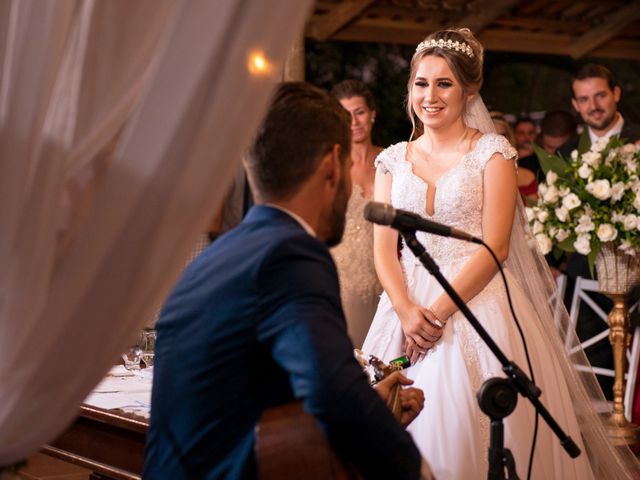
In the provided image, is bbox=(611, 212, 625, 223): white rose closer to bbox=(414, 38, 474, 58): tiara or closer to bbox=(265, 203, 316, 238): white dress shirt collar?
bbox=(414, 38, 474, 58): tiara

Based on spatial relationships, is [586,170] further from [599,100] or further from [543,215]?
[599,100]

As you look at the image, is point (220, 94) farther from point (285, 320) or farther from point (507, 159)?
point (507, 159)

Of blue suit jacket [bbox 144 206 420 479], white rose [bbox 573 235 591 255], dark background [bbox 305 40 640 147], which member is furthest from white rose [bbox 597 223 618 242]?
dark background [bbox 305 40 640 147]

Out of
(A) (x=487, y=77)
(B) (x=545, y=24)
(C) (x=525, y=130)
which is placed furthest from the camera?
(A) (x=487, y=77)

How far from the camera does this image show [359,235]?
18.2 feet

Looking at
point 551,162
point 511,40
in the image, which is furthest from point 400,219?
point 511,40

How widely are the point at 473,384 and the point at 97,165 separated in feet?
6.63

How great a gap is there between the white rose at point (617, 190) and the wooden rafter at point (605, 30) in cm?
501

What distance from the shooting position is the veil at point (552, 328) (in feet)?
12.7

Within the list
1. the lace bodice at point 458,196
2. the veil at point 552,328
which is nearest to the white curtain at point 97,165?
the lace bodice at point 458,196

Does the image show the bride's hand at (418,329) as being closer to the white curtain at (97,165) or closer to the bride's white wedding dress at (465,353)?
the bride's white wedding dress at (465,353)

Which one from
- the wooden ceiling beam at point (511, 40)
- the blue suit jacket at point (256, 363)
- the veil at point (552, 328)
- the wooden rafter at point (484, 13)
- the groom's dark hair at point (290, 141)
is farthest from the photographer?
the wooden ceiling beam at point (511, 40)

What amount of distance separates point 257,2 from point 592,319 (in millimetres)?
5410

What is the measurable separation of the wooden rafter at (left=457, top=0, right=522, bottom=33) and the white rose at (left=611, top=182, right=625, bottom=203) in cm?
419
